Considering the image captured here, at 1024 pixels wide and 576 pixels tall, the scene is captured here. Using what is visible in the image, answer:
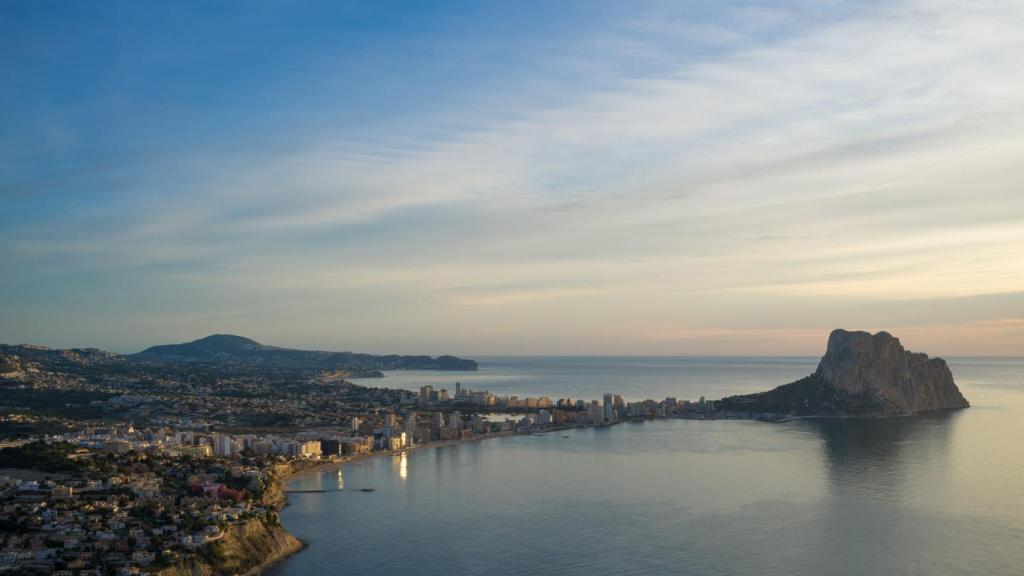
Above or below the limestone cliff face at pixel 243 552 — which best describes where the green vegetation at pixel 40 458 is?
above

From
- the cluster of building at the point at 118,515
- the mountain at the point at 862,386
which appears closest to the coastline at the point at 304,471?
the cluster of building at the point at 118,515

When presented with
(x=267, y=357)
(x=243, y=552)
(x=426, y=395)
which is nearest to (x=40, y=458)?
(x=243, y=552)

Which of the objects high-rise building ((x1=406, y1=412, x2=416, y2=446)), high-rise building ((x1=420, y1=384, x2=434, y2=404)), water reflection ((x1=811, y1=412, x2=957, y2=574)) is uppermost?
high-rise building ((x1=420, y1=384, x2=434, y2=404))

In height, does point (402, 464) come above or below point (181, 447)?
below

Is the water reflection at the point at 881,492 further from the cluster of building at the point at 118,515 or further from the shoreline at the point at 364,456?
the shoreline at the point at 364,456

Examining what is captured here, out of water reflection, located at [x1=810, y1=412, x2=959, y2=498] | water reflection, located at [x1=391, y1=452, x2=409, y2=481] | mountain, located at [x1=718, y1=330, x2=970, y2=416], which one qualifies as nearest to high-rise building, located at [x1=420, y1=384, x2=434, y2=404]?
mountain, located at [x1=718, y1=330, x2=970, y2=416]

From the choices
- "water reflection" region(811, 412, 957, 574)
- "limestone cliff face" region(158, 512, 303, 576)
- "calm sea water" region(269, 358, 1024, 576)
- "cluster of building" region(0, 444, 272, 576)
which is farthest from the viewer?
"water reflection" region(811, 412, 957, 574)

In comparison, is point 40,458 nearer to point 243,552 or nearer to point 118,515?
point 118,515

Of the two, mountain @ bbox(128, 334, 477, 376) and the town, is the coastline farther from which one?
mountain @ bbox(128, 334, 477, 376)

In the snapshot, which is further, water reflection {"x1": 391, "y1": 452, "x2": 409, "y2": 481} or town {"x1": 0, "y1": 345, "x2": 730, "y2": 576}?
water reflection {"x1": 391, "y1": 452, "x2": 409, "y2": 481}
